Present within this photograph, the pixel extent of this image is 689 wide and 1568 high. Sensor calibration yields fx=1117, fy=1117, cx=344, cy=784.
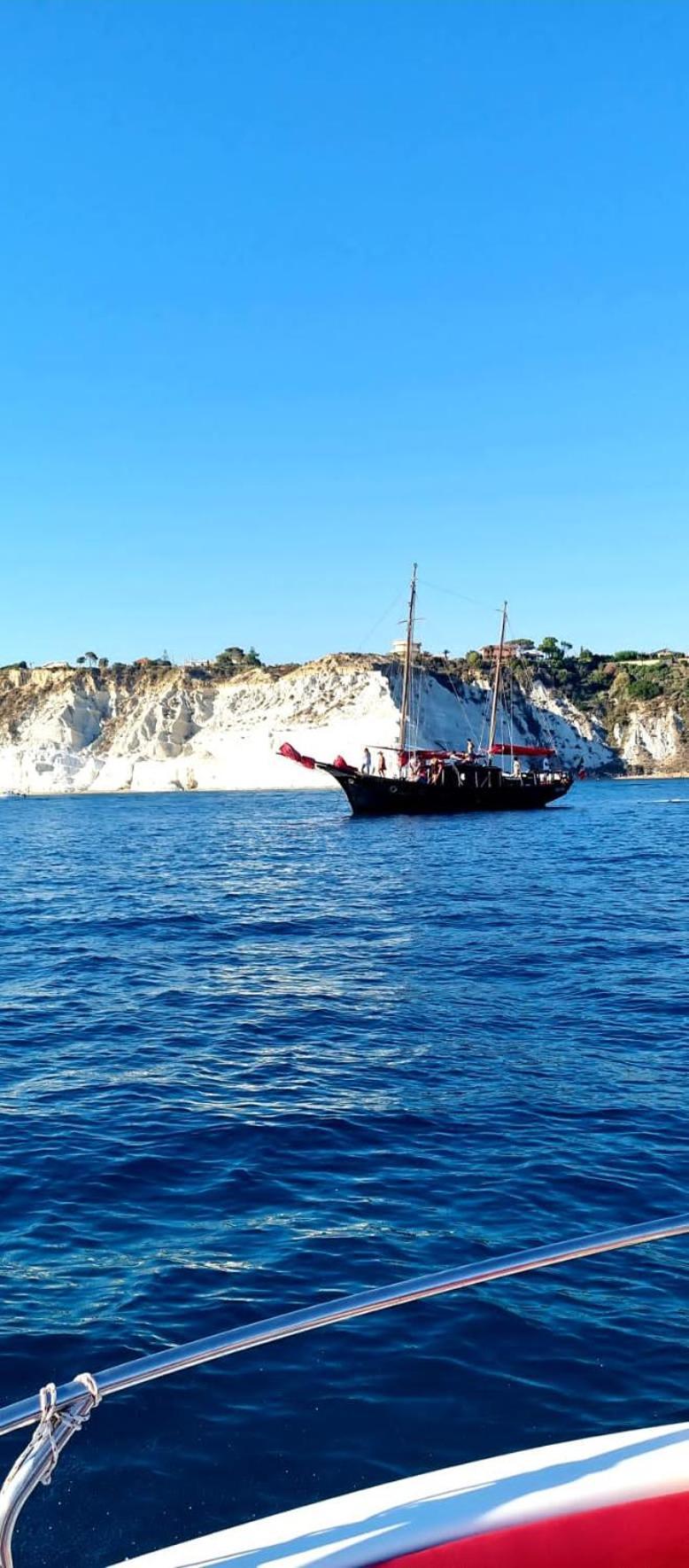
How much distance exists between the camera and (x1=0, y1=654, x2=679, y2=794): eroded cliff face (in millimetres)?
103062

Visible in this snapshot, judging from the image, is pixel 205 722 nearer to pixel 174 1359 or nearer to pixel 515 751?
pixel 515 751

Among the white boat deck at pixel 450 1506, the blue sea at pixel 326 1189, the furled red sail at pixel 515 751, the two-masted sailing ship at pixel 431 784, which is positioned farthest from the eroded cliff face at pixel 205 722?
the white boat deck at pixel 450 1506

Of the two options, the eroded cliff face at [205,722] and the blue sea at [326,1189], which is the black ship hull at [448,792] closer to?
the eroded cliff face at [205,722]

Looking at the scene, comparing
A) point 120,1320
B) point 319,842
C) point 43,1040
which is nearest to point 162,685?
point 319,842

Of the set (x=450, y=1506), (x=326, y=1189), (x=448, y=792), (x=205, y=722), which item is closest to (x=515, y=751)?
(x=448, y=792)

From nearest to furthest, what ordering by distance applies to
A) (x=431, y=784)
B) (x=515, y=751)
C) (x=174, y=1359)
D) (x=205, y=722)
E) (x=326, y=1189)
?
(x=174, y=1359) < (x=326, y=1189) < (x=431, y=784) < (x=515, y=751) < (x=205, y=722)

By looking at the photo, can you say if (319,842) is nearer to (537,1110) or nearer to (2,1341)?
(537,1110)

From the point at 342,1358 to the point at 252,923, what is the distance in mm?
17776

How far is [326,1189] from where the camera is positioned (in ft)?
29.2

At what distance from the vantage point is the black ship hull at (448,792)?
203 ft

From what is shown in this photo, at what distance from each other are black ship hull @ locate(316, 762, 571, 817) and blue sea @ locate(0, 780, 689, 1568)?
39.0 metres

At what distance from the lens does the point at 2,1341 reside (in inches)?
260

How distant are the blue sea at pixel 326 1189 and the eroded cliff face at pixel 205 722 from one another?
7923 centimetres

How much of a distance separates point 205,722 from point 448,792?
166 ft
